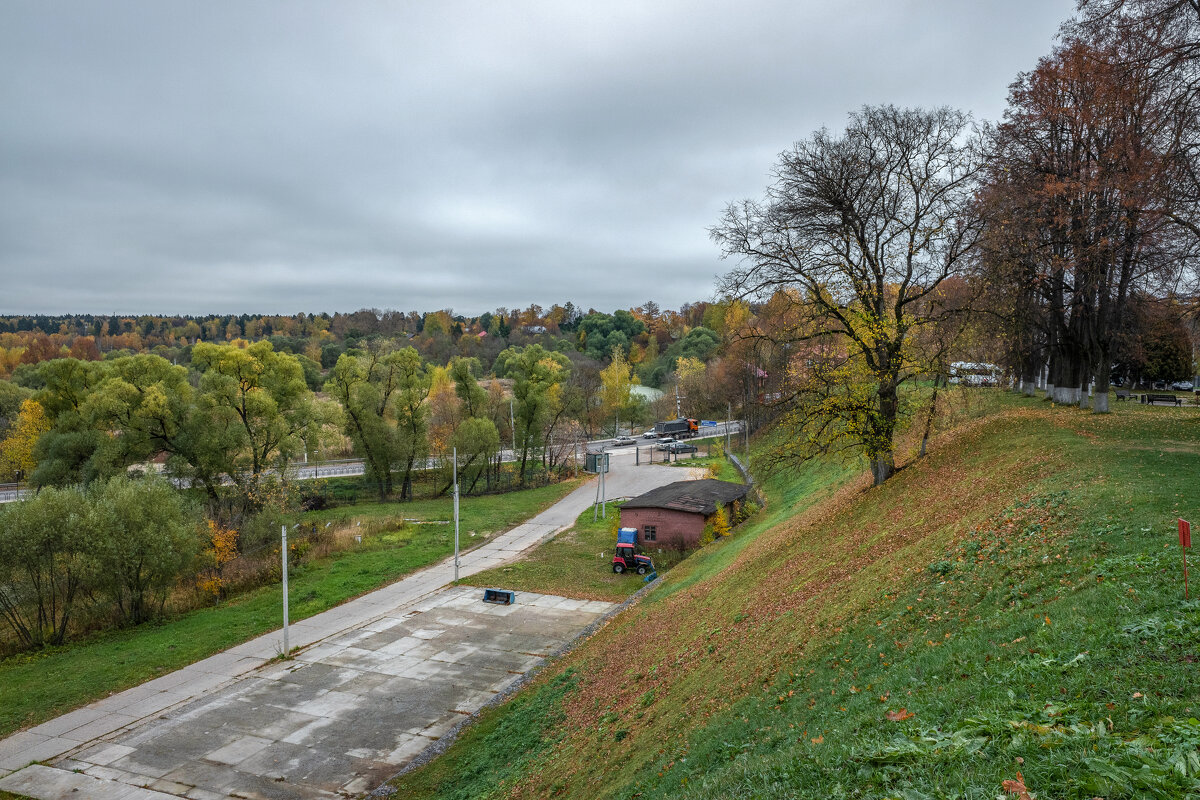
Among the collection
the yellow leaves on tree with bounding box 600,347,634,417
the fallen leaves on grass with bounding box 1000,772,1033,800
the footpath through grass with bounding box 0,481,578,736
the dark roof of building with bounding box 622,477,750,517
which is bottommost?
the footpath through grass with bounding box 0,481,578,736

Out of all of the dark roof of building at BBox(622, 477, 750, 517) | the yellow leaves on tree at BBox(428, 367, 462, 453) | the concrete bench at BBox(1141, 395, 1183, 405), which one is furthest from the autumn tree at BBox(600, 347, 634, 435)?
the concrete bench at BBox(1141, 395, 1183, 405)

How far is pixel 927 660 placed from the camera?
9250 millimetres

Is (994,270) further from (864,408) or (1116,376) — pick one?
(1116,376)

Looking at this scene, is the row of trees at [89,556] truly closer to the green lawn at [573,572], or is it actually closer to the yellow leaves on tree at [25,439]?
the green lawn at [573,572]

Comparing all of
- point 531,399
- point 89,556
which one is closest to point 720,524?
point 89,556

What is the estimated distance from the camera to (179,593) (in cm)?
2889

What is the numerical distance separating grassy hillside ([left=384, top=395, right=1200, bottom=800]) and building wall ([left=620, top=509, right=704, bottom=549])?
11.7 metres

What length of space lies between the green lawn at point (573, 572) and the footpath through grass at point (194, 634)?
14.9 feet

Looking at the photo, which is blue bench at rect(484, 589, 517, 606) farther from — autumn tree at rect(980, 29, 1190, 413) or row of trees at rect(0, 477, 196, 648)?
autumn tree at rect(980, 29, 1190, 413)

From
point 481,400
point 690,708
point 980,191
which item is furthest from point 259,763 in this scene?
point 481,400

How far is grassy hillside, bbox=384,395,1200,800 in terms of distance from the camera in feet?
20.5

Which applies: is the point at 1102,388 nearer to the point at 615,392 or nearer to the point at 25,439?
the point at 615,392

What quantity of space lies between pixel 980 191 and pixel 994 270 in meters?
2.96

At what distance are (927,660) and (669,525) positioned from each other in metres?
25.3
